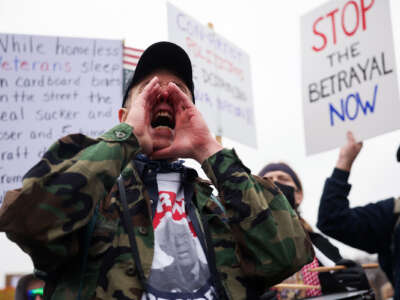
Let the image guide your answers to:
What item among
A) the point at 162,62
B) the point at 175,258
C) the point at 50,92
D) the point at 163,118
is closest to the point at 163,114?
the point at 163,118

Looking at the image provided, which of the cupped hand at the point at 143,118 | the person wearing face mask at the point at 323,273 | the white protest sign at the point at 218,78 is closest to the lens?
the cupped hand at the point at 143,118

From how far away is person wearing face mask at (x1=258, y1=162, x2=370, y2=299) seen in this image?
8.20 feet

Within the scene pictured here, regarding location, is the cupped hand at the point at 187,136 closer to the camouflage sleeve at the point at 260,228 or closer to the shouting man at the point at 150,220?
the shouting man at the point at 150,220

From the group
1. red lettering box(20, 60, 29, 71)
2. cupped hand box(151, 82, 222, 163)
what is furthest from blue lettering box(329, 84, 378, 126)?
red lettering box(20, 60, 29, 71)

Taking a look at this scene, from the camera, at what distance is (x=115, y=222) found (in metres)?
1.35

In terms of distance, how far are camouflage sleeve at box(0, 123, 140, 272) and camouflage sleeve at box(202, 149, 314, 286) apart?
0.39 metres

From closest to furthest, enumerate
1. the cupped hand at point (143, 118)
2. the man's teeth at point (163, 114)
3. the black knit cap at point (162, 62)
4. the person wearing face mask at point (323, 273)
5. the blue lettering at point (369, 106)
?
the cupped hand at point (143, 118)
the man's teeth at point (163, 114)
the black knit cap at point (162, 62)
the person wearing face mask at point (323, 273)
the blue lettering at point (369, 106)

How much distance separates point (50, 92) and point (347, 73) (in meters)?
2.10

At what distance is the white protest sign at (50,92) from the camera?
8.45 ft

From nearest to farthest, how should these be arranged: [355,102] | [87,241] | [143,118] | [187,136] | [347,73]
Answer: [87,241], [143,118], [187,136], [355,102], [347,73]

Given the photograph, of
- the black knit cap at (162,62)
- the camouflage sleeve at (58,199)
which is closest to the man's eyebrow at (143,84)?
the black knit cap at (162,62)

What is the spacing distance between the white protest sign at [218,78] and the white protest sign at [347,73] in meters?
0.59

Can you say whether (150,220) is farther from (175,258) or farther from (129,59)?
(129,59)

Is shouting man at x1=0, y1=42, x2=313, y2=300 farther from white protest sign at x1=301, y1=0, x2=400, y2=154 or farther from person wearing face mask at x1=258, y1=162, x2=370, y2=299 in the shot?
white protest sign at x1=301, y1=0, x2=400, y2=154
